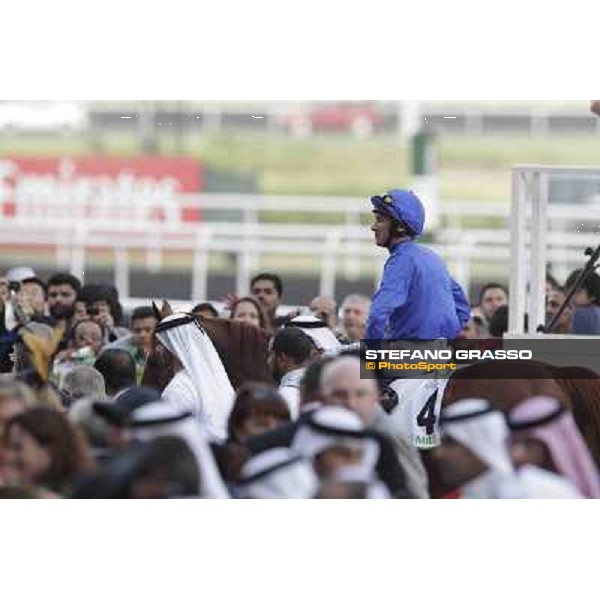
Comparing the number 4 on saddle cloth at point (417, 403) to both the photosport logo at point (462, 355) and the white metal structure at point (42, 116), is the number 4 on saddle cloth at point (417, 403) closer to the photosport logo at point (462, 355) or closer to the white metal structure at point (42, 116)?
the photosport logo at point (462, 355)

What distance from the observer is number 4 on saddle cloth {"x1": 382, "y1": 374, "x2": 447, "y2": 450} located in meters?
9.99

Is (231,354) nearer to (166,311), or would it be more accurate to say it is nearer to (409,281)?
(166,311)

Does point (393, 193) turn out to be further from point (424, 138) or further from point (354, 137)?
point (354, 137)

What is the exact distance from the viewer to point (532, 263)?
1230 centimetres

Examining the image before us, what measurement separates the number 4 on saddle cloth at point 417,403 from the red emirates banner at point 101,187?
10.7 m

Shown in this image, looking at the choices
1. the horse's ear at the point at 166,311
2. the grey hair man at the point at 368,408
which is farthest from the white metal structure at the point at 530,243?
the grey hair man at the point at 368,408

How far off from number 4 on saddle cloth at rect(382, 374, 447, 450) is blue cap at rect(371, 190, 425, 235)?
76 cm

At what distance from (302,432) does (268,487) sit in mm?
228

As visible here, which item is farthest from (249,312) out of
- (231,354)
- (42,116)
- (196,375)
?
(196,375)

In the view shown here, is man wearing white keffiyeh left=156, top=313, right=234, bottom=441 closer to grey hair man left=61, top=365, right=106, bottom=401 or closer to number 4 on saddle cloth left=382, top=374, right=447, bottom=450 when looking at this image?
grey hair man left=61, top=365, right=106, bottom=401

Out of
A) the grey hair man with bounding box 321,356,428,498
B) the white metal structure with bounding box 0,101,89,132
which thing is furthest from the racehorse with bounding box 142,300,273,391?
the grey hair man with bounding box 321,356,428,498

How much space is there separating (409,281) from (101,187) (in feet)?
37.7
